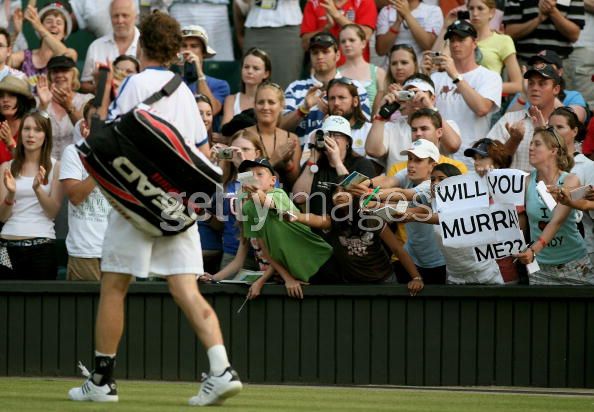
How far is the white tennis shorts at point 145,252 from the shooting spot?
699 cm

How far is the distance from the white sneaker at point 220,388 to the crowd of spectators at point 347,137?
1419mm

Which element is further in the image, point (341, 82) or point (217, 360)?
point (341, 82)

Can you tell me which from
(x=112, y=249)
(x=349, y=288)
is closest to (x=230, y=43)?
(x=349, y=288)

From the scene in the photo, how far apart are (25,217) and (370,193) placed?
10.2 feet

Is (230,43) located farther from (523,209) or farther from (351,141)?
(523,209)

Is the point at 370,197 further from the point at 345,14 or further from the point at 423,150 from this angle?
the point at 345,14

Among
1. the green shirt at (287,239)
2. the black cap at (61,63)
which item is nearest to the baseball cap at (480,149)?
the green shirt at (287,239)

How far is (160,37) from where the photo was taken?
24.0ft

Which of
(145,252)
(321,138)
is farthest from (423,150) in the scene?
(145,252)

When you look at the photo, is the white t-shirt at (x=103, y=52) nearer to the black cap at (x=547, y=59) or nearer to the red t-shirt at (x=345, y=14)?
the red t-shirt at (x=345, y=14)

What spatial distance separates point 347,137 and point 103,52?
4061mm

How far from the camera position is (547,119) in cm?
1073

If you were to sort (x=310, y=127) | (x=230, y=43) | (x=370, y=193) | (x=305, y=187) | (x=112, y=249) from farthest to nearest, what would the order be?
(x=230, y=43) → (x=310, y=127) → (x=305, y=187) → (x=370, y=193) → (x=112, y=249)

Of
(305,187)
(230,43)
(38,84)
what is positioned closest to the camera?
(305,187)
